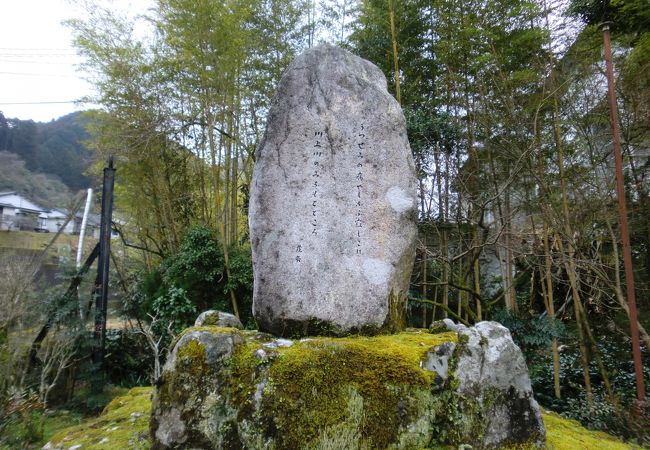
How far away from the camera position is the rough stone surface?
311 centimetres

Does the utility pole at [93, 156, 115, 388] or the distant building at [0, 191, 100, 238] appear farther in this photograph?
the distant building at [0, 191, 100, 238]

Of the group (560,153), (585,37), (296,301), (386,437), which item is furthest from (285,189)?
(585,37)

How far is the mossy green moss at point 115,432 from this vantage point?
9.43 ft

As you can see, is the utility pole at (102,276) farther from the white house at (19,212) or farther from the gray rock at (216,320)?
the white house at (19,212)

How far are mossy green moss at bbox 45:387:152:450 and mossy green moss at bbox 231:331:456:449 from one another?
0.98m

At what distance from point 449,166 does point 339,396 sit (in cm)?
496

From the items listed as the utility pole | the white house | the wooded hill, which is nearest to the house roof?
the white house

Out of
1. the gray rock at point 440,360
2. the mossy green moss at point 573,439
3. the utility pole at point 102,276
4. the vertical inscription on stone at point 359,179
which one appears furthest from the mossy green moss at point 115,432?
the mossy green moss at point 573,439

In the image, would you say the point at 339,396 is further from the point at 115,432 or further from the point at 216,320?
the point at 115,432

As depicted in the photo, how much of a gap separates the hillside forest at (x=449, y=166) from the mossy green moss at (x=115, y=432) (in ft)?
2.42

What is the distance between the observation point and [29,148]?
→ 2145cm

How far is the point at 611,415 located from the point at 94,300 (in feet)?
20.5

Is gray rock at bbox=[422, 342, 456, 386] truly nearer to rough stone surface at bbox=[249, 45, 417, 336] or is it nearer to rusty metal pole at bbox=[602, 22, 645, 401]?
rough stone surface at bbox=[249, 45, 417, 336]

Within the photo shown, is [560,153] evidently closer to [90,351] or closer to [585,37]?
[585,37]
